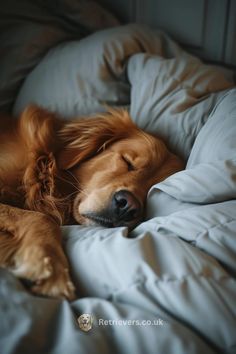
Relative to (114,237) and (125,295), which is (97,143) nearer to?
(114,237)

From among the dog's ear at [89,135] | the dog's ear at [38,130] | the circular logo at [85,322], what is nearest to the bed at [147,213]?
the circular logo at [85,322]

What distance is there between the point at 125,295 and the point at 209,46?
1746 millimetres

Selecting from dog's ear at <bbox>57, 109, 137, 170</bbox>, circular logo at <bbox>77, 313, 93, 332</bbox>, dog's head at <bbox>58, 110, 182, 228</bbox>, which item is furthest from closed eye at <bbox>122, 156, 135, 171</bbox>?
circular logo at <bbox>77, 313, 93, 332</bbox>

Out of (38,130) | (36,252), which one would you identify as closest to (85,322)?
(36,252)

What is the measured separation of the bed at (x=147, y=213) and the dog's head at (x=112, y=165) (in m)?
0.09

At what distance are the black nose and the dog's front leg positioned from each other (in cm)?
26

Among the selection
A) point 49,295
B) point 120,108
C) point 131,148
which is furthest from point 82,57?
point 49,295

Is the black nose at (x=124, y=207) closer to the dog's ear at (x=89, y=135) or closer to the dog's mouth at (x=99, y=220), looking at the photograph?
the dog's mouth at (x=99, y=220)

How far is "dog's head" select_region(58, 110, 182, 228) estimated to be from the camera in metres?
1.30

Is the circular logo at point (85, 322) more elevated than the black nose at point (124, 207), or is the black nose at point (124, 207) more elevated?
the circular logo at point (85, 322)

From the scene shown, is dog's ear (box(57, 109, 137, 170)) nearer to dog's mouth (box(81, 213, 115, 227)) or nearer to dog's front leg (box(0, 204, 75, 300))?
dog's mouth (box(81, 213, 115, 227))

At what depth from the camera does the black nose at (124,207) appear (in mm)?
1274

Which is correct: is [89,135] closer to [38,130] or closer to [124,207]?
[38,130]

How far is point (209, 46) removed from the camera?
85.0 inches
